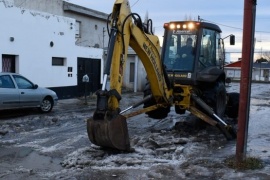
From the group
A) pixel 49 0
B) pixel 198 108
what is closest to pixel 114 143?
pixel 198 108

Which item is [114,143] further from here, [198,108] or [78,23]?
[78,23]

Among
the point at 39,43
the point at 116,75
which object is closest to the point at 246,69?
the point at 116,75

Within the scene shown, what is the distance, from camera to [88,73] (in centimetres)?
2402

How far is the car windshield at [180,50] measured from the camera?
1181cm

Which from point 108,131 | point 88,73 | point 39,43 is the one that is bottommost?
point 108,131

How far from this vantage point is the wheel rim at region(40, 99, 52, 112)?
1588 centimetres

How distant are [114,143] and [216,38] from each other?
6.03 metres

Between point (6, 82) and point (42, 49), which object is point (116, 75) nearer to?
point (6, 82)

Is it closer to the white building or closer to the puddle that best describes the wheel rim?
the white building

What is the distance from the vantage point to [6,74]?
47.9ft

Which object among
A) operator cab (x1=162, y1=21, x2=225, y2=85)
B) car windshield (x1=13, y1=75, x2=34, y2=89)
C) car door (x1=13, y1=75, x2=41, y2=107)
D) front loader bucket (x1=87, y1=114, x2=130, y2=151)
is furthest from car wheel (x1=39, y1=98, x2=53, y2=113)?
front loader bucket (x1=87, y1=114, x2=130, y2=151)

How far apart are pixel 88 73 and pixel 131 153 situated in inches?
619

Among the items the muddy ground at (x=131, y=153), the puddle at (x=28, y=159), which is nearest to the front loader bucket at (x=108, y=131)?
the muddy ground at (x=131, y=153)

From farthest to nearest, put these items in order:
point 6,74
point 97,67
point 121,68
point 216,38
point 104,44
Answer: point 104,44, point 97,67, point 6,74, point 216,38, point 121,68
